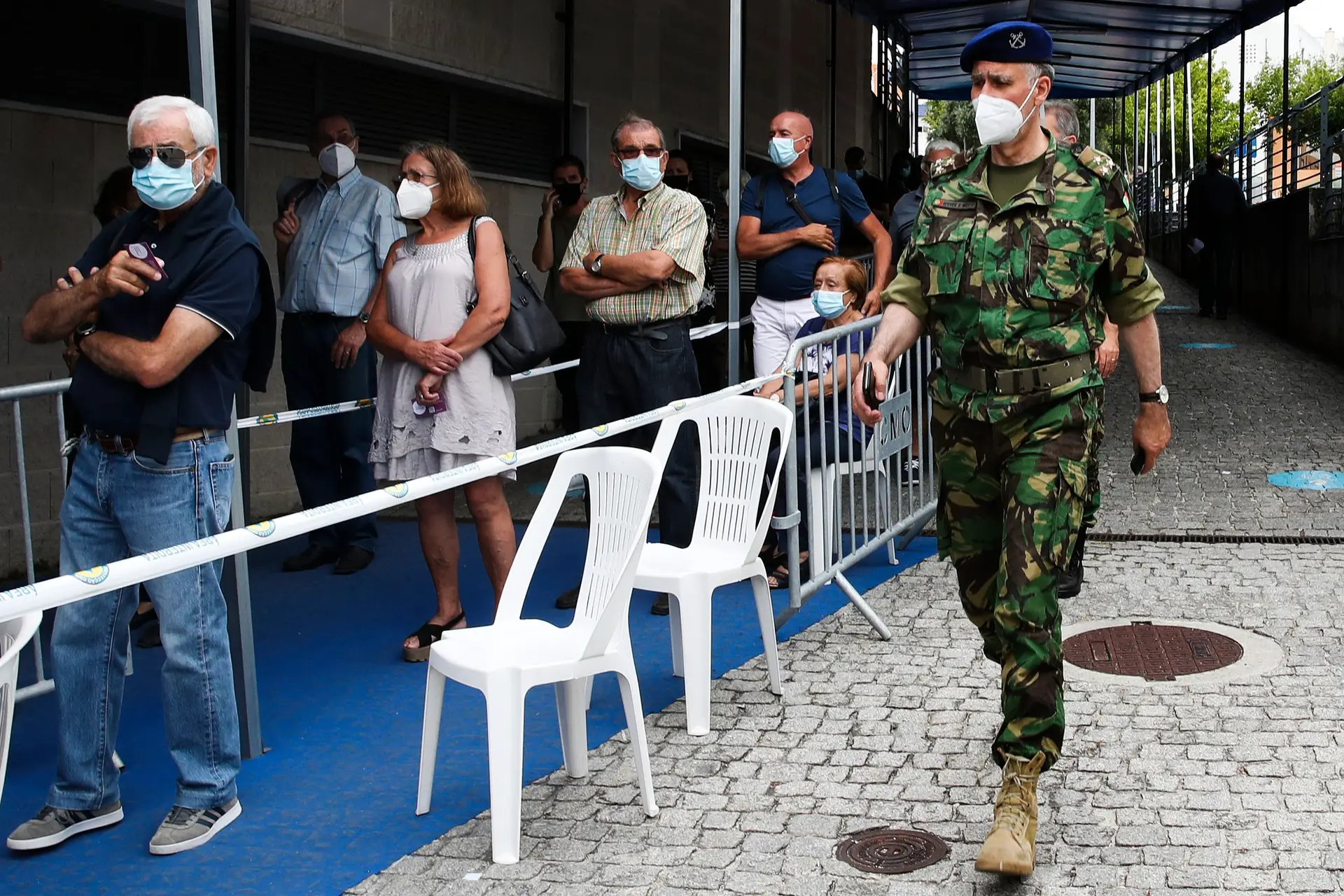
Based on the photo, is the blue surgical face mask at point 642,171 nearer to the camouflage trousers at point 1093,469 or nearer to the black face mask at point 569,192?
the camouflage trousers at point 1093,469

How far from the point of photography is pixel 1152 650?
18.6 ft

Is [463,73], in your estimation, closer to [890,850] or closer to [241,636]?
[241,636]

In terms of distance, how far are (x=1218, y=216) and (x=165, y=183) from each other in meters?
17.0

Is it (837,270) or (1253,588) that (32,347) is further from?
(1253,588)

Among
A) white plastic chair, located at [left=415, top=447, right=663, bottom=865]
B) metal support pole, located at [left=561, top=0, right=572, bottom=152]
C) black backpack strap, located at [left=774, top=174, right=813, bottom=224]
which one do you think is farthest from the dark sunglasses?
metal support pole, located at [left=561, top=0, right=572, bottom=152]

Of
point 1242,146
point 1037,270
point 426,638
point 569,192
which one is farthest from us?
point 1242,146

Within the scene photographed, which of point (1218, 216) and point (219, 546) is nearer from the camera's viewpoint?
point (219, 546)

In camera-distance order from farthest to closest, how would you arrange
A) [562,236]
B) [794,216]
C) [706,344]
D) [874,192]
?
[874,192]
[706,344]
[562,236]
[794,216]

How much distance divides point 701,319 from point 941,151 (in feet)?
13.6

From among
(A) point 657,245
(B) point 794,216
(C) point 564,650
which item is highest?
(B) point 794,216

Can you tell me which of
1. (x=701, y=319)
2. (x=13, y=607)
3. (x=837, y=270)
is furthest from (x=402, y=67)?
(x=13, y=607)

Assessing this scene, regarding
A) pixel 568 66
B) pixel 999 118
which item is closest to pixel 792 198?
pixel 999 118

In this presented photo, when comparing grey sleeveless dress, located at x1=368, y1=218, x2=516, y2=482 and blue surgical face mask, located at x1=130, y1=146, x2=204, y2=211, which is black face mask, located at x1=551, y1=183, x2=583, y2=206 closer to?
grey sleeveless dress, located at x1=368, y1=218, x2=516, y2=482

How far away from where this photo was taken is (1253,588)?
658cm
